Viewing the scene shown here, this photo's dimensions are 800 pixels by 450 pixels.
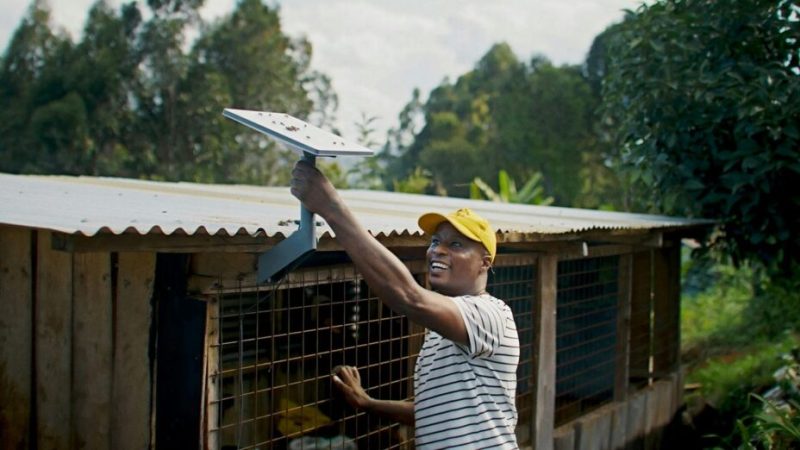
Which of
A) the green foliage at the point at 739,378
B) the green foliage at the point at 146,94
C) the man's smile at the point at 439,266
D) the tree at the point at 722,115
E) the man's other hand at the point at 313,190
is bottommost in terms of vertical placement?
the green foliage at the point at 739,378

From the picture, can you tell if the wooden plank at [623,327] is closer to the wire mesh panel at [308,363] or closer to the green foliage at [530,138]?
the wire mesh panel at [308,363]

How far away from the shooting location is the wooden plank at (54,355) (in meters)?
3.62

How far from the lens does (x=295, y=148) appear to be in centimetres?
230

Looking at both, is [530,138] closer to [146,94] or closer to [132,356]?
[146,94]

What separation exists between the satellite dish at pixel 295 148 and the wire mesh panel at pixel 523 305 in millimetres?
2921

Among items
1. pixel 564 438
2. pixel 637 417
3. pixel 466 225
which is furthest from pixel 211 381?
pixel 637 417

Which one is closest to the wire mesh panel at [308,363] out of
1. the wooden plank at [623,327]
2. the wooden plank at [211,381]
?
the wooden plank at [211,381]

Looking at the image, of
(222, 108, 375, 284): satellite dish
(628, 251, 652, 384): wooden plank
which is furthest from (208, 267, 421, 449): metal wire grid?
(628, 251, 652, 384): wooden plank

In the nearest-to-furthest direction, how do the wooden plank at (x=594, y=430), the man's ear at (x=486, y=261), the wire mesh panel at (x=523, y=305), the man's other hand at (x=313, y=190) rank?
the man's other hand at (x=313, y=190) → the man's ear at (x=486, y=261) → the wire mesh panel at (x=523, y=305) → the wooden plank at (x=594, y=430)

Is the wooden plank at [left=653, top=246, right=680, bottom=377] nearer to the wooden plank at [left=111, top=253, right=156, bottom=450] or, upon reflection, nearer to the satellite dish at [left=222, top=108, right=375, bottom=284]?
the wooden plank at [left=111, top=253, right=156, bottom=450]

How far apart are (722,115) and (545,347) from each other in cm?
338

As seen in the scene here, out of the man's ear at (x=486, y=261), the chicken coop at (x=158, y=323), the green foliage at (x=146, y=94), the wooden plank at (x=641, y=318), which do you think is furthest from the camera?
the green foliage at (x=146, y=94)

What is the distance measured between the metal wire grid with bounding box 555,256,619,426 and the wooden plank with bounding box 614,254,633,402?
63 mm

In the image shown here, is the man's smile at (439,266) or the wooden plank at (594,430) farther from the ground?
the man's smile at (439,266)
